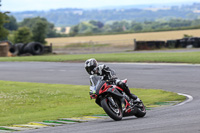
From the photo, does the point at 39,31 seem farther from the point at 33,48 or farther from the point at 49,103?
the point at 49,103

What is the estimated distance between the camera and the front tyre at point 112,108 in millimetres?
9977

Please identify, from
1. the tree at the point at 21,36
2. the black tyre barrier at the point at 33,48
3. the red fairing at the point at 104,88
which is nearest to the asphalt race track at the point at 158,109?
the red fairing at the point at 104,88

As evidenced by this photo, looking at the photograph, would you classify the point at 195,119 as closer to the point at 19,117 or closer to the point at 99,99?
the point at 99,99

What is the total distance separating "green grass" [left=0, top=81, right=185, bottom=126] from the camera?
39.1 feet

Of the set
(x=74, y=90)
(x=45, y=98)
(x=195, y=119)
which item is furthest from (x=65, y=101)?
(x=195, y=119)

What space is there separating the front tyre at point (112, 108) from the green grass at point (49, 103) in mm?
1688

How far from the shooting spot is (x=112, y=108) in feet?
33.2

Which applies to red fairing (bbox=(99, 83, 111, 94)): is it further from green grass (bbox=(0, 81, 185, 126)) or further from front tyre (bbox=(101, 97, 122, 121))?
green grass (bbox=(0, 81, 185, 126))

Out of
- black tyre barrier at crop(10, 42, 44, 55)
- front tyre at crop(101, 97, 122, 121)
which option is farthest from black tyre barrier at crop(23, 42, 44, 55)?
front tyre at crop(101, 97, 122, 121)

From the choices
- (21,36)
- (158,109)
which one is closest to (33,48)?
(21,36)

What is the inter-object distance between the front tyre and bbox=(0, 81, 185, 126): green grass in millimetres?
1688

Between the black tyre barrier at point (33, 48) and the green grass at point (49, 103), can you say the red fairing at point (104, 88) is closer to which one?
the green grass at point (49, 103)

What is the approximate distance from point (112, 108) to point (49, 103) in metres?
5.12

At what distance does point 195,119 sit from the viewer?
30.8 feet
